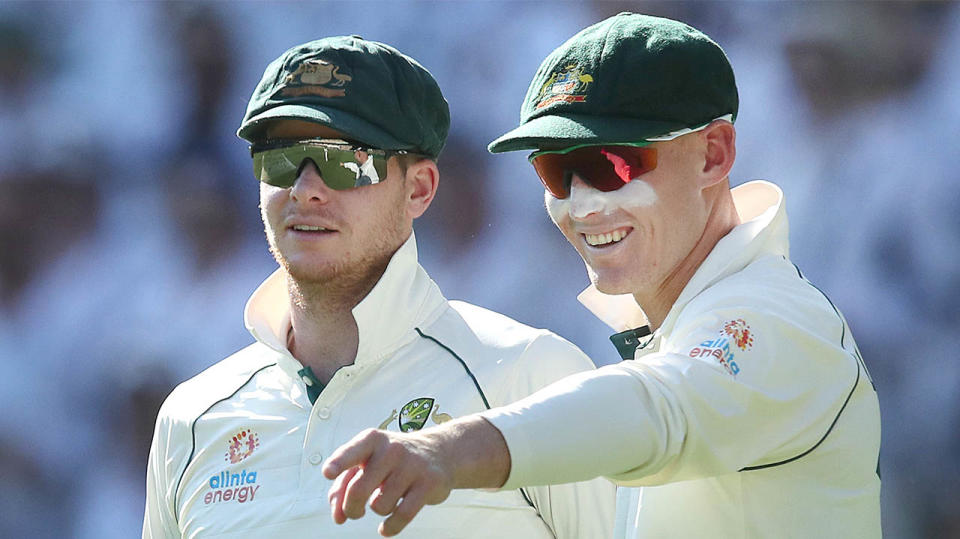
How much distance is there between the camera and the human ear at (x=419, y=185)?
3.40 metres

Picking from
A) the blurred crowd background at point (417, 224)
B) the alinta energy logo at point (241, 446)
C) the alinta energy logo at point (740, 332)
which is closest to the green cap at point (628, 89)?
the alinta energy logo at point (740, 332)

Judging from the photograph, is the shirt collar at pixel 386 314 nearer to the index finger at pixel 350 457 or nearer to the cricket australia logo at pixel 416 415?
the cricket australia logo at pixel 416 415

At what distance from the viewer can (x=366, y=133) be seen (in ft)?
10.6

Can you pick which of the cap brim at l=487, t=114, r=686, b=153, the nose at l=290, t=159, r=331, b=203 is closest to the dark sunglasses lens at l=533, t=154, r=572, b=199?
the cap brim at l=487, t=114, r=686, b=153

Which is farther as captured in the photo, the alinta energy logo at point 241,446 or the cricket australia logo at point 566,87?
the alinta energy logo at point 241,446

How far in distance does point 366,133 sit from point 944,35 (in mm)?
1703

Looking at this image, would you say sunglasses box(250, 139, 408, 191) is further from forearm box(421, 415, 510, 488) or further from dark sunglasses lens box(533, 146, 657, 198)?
forearm box(421, 415, 510, 488)

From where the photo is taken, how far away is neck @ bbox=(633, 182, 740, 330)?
8.13 ft

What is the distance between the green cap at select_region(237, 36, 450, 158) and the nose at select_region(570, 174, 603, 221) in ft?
2.72

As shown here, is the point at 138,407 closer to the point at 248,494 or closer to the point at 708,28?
the point at 248,494

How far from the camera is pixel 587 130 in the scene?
2.37m

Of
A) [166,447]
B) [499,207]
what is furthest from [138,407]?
[499,207]

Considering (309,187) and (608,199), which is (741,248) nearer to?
(608,199)

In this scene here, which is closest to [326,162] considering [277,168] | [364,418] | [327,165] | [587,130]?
[327,165]
